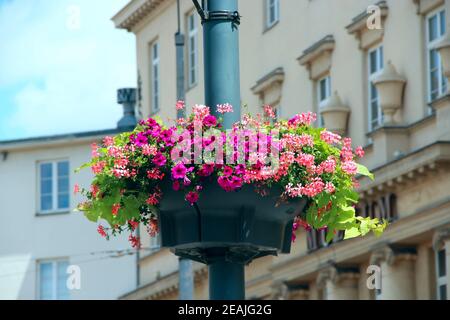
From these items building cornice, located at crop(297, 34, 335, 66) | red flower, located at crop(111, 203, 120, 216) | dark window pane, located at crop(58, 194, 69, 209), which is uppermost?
building cornice, located at crop(297, 34, 335, 66)

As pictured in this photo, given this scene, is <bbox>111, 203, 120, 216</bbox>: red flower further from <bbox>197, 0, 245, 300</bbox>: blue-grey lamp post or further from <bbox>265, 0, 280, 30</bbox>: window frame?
<bbox>265, 0, 280, 30</bbox>: window frame

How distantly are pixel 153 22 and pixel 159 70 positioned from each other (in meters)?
1.63

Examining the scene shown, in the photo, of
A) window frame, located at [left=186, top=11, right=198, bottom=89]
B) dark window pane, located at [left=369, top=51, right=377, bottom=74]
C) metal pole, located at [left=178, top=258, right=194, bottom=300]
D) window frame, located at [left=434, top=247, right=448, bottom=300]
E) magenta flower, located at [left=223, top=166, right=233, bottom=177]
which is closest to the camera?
magenta flower, located at [left=223, top=166, right=233, bottom=177]

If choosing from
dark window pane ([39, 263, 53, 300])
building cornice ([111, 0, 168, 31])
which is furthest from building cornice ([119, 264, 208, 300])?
building cornice ([111, 0, 168, 31])

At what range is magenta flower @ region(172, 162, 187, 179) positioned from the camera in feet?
42.7

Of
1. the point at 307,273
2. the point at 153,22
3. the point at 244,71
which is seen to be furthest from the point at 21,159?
the point at 307,273

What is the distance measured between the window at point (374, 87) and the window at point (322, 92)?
225 cm

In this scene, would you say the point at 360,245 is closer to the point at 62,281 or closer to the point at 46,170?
the point at 62,281

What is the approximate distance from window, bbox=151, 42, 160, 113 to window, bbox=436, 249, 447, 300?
18155mm

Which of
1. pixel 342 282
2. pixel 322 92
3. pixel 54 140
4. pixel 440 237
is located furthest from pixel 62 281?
pixel 440 237

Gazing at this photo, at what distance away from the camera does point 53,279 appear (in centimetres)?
6244

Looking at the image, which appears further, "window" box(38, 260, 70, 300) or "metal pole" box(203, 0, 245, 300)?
"window" box(38, 260, 70, 300)

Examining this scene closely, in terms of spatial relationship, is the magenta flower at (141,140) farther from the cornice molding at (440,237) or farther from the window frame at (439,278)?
the window frame at (439,278)

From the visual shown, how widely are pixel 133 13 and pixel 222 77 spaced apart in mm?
43140
